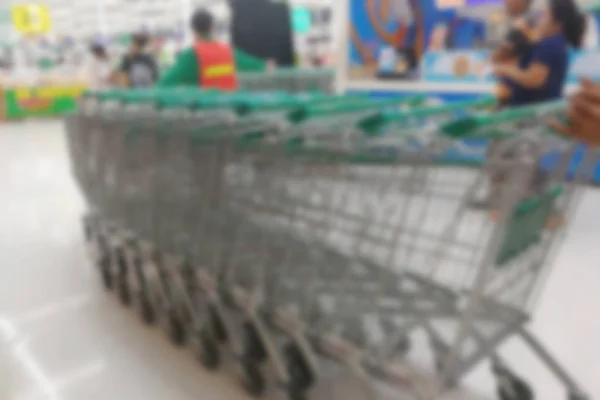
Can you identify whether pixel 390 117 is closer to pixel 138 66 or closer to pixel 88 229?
pixel 88 229

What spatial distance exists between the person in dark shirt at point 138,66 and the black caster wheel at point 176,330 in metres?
3.89

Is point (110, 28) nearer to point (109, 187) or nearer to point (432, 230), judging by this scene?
point (109, 187)

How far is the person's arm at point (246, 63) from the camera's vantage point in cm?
478

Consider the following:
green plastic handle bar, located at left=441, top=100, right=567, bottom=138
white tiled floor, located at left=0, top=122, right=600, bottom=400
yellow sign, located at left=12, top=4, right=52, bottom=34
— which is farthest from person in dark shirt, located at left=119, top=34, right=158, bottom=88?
yellow sign, located at left=12, top=4, right=52, bottom=34

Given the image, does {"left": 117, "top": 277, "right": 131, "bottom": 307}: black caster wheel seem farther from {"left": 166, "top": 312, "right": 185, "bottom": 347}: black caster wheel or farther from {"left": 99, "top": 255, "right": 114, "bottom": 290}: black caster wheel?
{"left": 166, "top": 312, "right": 185, "bottom": 347}: black caster wheel

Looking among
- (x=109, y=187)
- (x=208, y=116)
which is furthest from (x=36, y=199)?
(x=208, y=116)

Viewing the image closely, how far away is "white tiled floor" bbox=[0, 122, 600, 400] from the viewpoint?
222 cm

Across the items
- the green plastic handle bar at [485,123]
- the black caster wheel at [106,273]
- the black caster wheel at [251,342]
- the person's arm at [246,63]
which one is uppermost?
the green plastic handle bar at [485,123]

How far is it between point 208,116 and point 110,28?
26.5 m

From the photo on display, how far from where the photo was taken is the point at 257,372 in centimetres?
211

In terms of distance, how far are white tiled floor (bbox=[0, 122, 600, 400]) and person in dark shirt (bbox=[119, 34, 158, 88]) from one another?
2.16 meters

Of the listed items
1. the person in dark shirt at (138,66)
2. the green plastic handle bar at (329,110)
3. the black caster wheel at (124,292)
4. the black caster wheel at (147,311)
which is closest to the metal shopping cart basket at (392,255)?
the green plastic handle bar at (329,110)

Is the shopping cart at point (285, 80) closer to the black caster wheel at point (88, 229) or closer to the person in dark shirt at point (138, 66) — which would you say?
the person in dark shirt at point (138, 66)

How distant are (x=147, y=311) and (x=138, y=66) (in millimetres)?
3921
